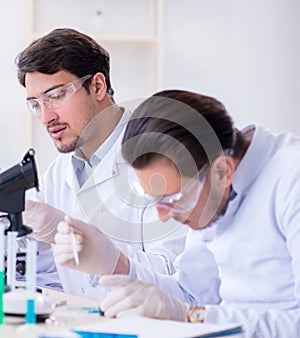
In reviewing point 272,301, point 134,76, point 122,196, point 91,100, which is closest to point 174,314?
point 272,301

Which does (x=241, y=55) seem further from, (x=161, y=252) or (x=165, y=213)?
(x=165, y=213)

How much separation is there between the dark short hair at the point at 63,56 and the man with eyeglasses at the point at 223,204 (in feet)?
3.02

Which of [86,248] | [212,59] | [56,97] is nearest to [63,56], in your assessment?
[56,97]

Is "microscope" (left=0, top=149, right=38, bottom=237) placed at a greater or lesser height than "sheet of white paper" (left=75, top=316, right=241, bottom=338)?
greater

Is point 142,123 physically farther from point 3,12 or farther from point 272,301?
point 3,12

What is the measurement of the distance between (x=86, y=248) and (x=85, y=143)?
927 millimetres

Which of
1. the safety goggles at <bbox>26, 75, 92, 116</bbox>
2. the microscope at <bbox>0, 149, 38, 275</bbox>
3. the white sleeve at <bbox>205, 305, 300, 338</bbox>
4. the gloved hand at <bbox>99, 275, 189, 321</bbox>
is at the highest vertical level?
the safety goggles at <bbox>26, 75, 92, 116</bbox>

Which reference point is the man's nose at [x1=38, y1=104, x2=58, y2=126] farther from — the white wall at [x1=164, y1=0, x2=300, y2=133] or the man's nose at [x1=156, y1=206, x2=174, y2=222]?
the white wall at [x1=164, y1=0, x2=300, y2=133]

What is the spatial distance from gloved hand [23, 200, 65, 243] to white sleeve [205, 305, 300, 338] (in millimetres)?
813

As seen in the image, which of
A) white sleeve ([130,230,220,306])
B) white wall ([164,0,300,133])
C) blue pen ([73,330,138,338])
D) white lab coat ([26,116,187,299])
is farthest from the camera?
white wall ([164,0,300,133])

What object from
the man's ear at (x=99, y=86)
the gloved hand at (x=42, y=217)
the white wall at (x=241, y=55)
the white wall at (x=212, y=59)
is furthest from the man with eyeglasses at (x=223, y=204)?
the white wall at (x=241, y=55)

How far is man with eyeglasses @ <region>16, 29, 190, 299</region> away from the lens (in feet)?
8.71

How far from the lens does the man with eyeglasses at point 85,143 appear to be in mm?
2654

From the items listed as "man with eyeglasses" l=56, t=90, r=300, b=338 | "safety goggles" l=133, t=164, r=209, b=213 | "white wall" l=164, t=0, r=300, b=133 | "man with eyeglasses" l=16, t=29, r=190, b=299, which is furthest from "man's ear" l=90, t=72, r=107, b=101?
"white wall" l=164, t=0, r=300, b=133
